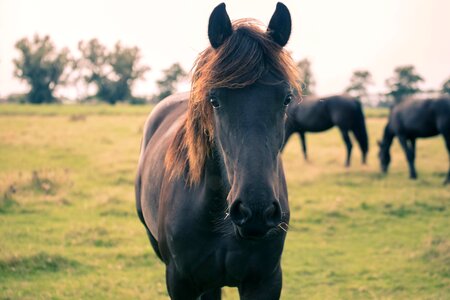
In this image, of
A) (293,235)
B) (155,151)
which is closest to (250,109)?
(155,151)

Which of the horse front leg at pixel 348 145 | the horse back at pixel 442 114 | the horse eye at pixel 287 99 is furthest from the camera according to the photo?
the horse front leg at pixel 348 145

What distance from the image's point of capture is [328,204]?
8.29 m

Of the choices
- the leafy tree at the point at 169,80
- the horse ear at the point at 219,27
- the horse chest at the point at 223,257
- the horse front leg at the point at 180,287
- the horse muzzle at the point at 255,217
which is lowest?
the leafy tree at the point at 169,80

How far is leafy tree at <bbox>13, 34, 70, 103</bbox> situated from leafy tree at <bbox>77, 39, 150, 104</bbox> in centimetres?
282

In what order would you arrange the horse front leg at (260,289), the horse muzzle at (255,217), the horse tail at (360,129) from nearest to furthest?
the horse muzzle at (255,217), the horse front leg at (260,289), the horse tail at (360,129)

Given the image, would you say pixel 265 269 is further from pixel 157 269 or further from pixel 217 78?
pixel 157 269

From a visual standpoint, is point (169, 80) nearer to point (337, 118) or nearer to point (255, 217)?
point (337, 118)

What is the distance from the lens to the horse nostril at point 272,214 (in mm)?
1845

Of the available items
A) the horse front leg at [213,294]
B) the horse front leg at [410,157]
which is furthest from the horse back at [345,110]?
the horse front leg at [213,294]

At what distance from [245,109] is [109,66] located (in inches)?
2516

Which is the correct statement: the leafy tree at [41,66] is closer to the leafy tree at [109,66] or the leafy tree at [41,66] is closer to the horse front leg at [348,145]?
the leafy tree at [109,66]

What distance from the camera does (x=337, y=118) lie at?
42.4 ft

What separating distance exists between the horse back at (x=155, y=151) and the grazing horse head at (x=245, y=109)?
89 centimetres

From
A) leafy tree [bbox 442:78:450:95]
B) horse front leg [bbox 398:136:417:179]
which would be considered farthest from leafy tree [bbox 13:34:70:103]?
horse front leg [bbox 398:136:417:179]
